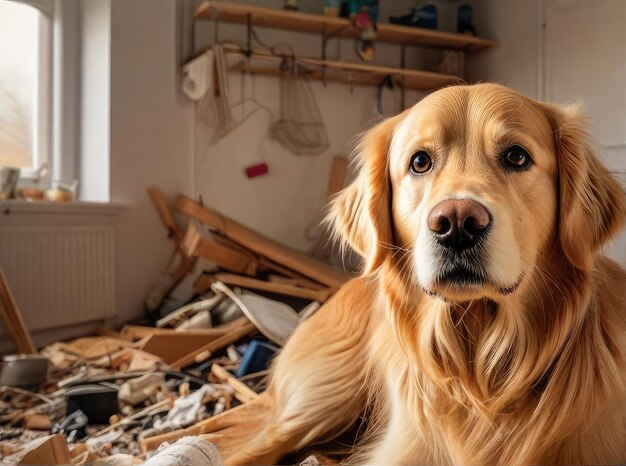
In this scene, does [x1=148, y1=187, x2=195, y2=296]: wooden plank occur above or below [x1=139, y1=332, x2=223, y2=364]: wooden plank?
above

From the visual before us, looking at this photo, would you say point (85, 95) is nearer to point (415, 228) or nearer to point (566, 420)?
point (415, 228)

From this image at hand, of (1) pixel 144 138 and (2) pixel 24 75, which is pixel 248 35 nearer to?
(1) pixel 144 138

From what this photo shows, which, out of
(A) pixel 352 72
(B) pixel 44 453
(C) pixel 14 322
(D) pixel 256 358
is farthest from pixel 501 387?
(A) pixel 352 72

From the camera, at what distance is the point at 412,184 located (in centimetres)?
85

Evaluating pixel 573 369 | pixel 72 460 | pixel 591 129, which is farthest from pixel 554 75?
pixel 72 460

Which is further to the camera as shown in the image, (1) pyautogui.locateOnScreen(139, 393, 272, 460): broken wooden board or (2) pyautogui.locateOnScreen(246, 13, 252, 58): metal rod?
(2) pyautogui.locateOnScreen(246, 13, 252, 58): metal rod

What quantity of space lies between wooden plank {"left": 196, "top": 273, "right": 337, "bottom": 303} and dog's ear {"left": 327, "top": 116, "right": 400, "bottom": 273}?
1.13 metres

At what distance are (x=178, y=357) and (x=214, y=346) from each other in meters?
0.13

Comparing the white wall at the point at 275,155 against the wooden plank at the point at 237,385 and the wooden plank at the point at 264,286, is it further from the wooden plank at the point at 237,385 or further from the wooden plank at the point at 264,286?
the wooden plank at the point at 237,385

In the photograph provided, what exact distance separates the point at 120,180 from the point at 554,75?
1.24 meters

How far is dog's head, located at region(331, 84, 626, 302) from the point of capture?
2.27 feet

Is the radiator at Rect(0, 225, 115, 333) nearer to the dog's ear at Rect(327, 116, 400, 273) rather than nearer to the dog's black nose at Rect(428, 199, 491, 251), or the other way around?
the dog's ear at Rect(327, 116, 400, 273)

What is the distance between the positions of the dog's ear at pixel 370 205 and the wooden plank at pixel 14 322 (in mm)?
1214

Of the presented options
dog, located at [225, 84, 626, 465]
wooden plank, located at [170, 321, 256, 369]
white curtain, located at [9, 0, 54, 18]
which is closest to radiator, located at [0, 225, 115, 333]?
wooden plank, located at [170, 321, 256, 369]
